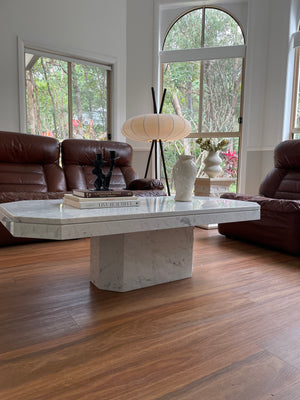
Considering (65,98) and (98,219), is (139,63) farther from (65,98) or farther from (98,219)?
(98,219)

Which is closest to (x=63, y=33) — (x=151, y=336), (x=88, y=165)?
(x=88, y=165)

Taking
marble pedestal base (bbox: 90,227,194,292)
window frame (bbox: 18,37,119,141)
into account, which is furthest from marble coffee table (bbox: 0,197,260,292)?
window frame (bbox: 18,37,119,141)

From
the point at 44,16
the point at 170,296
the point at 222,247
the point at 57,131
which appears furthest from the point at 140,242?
Answer: the point at 44,16

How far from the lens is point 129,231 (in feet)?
4.43

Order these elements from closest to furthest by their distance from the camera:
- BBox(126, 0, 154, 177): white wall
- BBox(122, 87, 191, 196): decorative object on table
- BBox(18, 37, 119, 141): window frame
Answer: BBox(122, 87, 191, 196): decorative object on table
BBox(18, 37, 119, 141): window frame
BBox(126, 0, 154, 177): white wall

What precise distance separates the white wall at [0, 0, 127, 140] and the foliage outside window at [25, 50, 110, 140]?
192 millimetres

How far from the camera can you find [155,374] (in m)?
1.01

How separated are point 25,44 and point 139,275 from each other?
343cm

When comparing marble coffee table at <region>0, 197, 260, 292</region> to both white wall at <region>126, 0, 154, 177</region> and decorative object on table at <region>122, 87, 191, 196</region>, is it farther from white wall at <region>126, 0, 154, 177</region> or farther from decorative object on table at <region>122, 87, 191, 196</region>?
white wall at <region>126, 0, 154, 177</region>

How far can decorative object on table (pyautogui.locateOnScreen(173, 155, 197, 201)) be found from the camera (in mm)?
1837

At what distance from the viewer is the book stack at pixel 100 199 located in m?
1.49

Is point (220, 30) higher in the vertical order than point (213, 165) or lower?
higher

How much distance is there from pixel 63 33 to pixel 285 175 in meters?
3.27

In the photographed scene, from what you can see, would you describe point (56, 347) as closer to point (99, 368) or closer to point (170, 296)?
point (99, 368)
